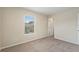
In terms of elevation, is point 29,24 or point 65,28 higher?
point 29,24

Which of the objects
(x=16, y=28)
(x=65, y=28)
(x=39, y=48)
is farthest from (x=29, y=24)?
(x=65, y=28)

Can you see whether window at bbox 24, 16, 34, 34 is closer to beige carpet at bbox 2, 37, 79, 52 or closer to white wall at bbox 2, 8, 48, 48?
white wall at bbox 2, 8, 48, 48

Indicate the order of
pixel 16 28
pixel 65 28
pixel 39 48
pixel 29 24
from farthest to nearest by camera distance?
pixel 65 28, pixel 16 28, pixel 29 24, pixel 39 48

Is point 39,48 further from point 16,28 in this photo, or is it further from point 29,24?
point 16,28

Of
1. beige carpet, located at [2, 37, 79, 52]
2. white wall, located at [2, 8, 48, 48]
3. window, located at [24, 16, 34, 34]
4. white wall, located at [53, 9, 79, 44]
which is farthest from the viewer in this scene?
white wall, located at [53, 9, 79, 44]

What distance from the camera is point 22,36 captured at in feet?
8.57

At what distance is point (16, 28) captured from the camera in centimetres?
275

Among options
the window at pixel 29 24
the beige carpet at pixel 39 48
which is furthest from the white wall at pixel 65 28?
the window at pixel 29 24

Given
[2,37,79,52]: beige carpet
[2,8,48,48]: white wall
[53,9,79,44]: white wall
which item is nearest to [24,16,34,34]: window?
[2,8,48,48]: white wall

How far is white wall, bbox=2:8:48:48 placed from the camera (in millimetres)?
2558
